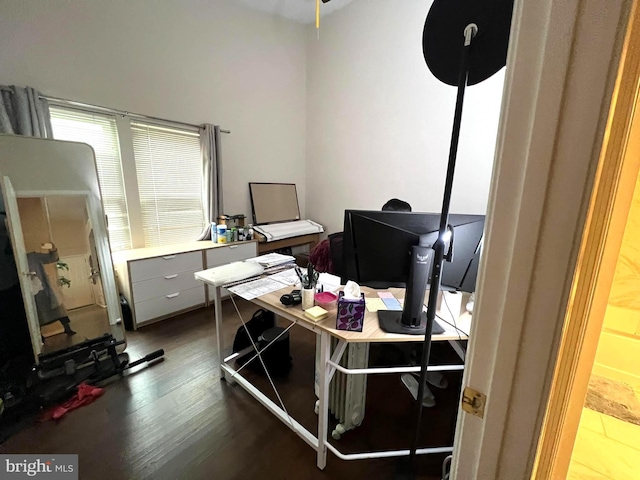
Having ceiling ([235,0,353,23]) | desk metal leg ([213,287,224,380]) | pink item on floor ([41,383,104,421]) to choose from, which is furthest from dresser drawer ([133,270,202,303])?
ceiling ([235,0,353,23])

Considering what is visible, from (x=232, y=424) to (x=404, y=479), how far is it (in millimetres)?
971

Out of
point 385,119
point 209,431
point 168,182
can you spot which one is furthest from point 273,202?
point 209,431

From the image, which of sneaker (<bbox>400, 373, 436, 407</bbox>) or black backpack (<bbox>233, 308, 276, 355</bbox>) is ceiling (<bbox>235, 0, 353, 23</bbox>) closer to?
black backpack (<bbox>233, 308, 276, 355</bbox>)

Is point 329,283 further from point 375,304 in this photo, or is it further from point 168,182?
point 168,182

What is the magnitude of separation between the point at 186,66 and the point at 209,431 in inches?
141

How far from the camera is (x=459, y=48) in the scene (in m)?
0.89

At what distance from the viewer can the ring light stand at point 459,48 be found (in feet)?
2.55

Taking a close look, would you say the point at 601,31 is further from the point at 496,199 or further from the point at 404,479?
the point at 404,479

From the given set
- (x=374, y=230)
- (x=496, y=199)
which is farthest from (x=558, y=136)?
(x=374, y=230)

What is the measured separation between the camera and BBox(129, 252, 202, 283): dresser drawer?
245 cm

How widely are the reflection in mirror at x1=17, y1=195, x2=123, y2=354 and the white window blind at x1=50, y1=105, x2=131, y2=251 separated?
625 millimetres

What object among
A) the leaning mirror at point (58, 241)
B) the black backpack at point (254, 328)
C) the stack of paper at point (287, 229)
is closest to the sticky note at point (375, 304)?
the black backpack at point (254, 328)

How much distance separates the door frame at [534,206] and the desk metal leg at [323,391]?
721 millimetres

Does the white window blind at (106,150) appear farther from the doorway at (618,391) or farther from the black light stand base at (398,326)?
the doorway at (618,391)
